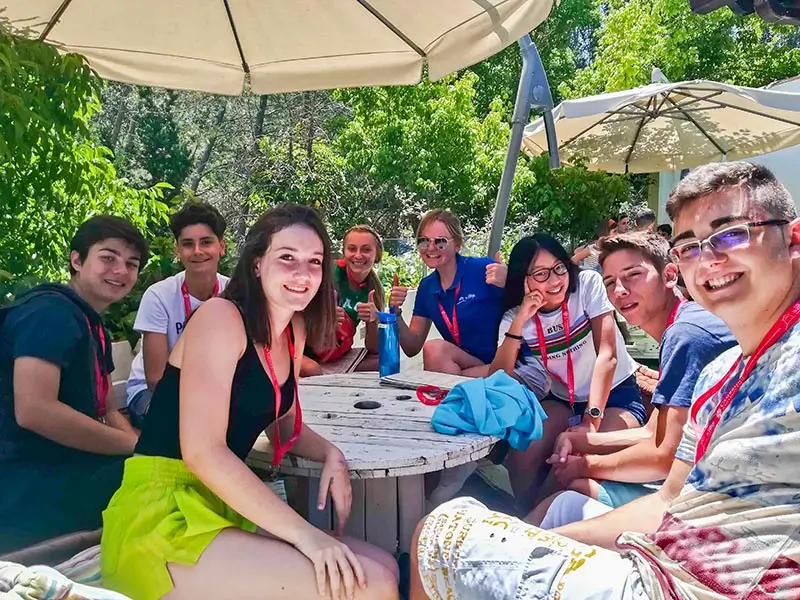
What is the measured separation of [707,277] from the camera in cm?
152

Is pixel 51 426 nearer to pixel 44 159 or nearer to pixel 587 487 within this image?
pixel 44 159

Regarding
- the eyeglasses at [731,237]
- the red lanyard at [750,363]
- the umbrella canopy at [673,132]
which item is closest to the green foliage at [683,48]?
the umbrella canopy at [673,132]

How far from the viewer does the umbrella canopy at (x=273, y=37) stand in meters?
3.19

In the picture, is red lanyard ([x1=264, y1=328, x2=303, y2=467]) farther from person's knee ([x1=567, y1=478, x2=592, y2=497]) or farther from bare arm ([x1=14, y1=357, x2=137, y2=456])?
person's knee ([x1=567, y1=478, x2=592, y2=497])

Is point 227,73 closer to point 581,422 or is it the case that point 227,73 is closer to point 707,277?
point 581,422

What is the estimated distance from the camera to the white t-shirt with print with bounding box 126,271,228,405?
324cm

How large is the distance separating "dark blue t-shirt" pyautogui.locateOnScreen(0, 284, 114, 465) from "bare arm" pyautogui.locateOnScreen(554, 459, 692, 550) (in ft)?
5.67

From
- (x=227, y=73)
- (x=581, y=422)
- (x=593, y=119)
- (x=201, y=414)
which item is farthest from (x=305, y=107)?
(x=201, y=414)

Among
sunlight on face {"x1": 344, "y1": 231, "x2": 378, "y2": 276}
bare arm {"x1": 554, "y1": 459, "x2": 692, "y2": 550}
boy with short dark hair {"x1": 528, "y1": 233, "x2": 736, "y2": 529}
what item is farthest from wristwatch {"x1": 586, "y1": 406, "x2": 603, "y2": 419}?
sunlight on face {"x1": 344, "y1": 231, "x2": 378, "y2": 276}

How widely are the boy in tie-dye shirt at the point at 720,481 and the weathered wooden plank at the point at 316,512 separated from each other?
2.08ft

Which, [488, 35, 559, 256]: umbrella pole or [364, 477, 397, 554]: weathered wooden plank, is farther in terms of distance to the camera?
[488, 35, 559, 256]: umbrella pole

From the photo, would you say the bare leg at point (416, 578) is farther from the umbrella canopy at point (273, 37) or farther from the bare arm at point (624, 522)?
the umbrella canopy at point (273, 37)

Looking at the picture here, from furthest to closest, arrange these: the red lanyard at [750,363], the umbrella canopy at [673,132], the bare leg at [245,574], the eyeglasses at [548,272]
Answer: the umbrella canopy at [673,132] → the eyeglasses at [548,272] → the bare leg at [245,574] → the red lanyard at [750,363]

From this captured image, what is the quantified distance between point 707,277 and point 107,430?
6.77 feet
